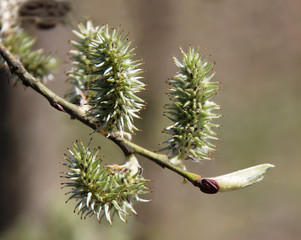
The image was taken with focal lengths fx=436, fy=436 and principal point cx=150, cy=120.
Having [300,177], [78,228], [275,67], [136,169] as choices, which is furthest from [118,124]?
[300,177]

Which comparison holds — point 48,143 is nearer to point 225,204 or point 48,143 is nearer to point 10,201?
point 10,201

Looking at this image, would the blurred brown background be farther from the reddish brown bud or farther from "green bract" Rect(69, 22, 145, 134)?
the reddish brown bud

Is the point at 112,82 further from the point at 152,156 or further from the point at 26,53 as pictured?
the point at 26,53

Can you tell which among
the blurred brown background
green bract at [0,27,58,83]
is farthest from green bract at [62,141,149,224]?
the blurred brown background

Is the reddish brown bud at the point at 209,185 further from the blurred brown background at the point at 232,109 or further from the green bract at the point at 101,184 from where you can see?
the blurred brown background at the point at 232,109

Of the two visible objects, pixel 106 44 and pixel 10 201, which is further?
pixel 10 201

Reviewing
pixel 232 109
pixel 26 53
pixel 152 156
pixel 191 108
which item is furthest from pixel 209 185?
pixel 232 109

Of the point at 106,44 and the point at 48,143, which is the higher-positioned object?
the point at 48,143
